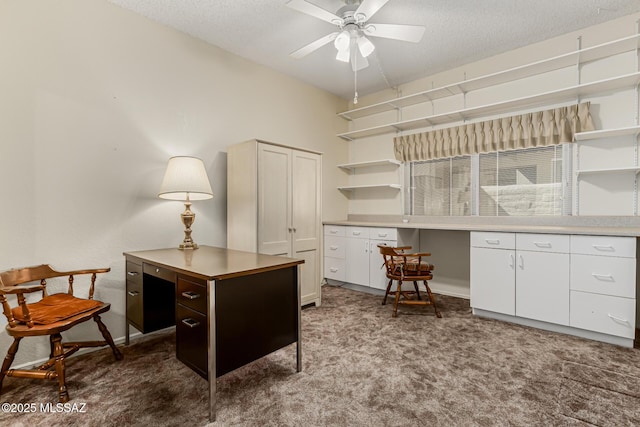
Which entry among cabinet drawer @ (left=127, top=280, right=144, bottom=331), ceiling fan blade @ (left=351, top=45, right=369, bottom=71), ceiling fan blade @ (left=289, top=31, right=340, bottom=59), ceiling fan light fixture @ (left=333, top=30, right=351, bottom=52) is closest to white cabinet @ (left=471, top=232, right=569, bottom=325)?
ceiling fan blade @ (left=351, top=45, right=369, bottom=71)

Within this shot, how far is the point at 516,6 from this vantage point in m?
2.56

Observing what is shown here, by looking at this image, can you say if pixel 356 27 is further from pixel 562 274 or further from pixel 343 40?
pixel 562 274

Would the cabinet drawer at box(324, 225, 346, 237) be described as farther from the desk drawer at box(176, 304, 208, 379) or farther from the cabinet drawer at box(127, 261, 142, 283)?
the desk drawer at box(176, 304, 208, 379)

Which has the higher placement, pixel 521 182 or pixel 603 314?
pixel 521 182

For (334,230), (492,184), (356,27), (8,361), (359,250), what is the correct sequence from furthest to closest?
(334,230) < (359,250) < (492,184) < (356,27) < (8,361)

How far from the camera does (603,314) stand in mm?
2354

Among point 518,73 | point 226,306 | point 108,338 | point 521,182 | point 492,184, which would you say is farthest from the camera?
point 492,184

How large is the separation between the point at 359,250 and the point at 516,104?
2324 mm

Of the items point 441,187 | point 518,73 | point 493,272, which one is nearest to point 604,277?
point 493,272

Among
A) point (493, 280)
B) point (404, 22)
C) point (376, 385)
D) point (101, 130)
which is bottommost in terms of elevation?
point (376, 385)

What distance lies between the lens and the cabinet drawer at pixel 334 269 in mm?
4023

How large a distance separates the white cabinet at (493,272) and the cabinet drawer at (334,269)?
5.19 ft

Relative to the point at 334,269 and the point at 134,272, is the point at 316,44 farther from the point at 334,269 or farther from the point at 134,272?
the point at 334,269

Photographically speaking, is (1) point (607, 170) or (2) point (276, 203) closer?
(1) point (607, 170)
